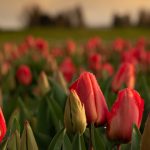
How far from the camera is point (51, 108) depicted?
235cm

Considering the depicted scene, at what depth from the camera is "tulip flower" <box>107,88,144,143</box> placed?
1.69 m

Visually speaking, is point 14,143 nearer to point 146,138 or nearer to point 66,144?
point 66,144

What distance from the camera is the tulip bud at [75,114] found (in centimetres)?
168

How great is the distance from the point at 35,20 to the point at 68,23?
8.92 feet

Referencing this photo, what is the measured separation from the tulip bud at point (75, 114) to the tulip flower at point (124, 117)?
0.10 m

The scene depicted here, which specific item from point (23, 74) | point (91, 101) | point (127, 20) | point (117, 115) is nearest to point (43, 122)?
point (91, 101)

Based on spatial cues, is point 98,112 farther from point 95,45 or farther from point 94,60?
point 95,45

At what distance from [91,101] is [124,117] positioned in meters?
0.14

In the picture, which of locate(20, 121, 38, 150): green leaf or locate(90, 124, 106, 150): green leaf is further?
locate(90, 124, 106, 150): green leaf

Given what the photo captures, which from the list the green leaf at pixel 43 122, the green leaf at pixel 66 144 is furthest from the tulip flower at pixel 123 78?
the green leaf at pixel 66 144

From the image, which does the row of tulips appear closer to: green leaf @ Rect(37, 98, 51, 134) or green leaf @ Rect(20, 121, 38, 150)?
green leaf @ Rect(20, 121, 38, 150)

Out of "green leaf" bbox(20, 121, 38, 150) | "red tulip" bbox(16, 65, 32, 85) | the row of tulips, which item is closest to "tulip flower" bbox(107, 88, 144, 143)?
the row of tulips

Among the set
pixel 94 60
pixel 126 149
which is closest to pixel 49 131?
pixel 126 149

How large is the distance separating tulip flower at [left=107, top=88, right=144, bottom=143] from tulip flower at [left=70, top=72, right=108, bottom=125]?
0.23 ft
